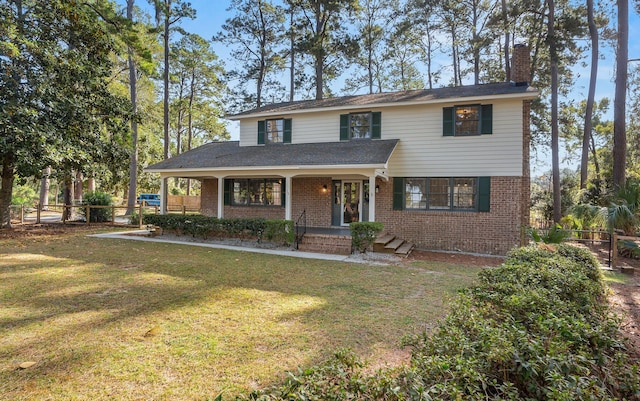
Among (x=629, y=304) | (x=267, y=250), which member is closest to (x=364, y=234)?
(x=267, y=250)

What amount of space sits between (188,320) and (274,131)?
12080mm

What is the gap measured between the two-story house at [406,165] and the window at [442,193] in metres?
0.04

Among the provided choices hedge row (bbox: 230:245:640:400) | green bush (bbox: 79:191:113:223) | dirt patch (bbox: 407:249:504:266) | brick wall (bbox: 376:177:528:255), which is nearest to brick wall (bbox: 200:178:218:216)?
green bush (bbox: 79:191:113:223)

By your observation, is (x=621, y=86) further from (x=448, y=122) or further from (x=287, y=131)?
(x=287, y=131)

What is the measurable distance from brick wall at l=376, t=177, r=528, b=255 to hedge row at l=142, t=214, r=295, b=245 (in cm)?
412

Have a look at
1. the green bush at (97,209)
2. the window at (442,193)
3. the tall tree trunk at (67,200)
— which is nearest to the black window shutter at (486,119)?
the window at (442,193)

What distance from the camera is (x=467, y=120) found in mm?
11898

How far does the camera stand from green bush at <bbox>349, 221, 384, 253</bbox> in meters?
10.4

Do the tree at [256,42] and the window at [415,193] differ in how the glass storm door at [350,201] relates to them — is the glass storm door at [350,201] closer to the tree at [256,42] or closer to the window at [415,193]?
the window at [415,193]

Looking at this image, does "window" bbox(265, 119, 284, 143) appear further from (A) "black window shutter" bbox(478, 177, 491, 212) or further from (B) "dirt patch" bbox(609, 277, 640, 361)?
(B) "dirt patch" bbox(609, 277, 640, 361)

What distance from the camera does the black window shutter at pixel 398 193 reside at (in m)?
12.6

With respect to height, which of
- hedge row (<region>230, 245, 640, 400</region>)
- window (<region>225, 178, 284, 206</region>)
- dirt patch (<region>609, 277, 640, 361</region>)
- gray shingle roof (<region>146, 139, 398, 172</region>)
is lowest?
dirt patch (<region>609, 277, 640, 361</region>)

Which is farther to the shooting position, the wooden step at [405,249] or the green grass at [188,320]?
the wooden step at [405,249]

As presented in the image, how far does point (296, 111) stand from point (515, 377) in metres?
13.7
